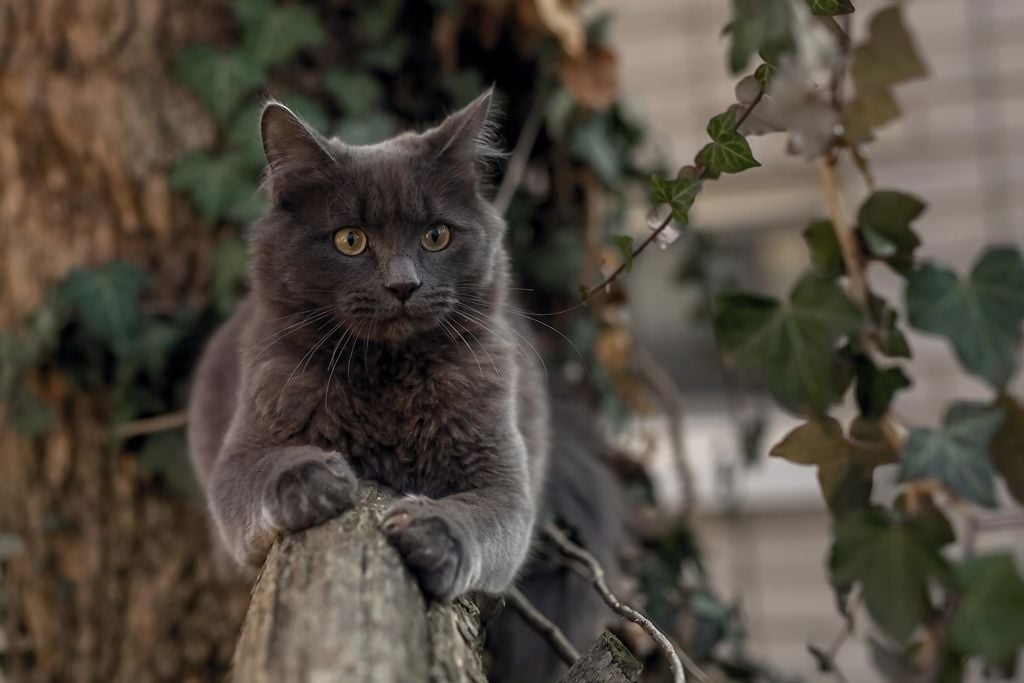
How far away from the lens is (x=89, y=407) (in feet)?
7.78

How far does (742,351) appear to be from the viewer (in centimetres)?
182

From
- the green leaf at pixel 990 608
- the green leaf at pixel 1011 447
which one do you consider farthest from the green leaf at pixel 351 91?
the green leaf at pixel 990 608

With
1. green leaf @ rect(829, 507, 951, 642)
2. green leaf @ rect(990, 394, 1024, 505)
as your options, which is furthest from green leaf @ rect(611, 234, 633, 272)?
green leaf @ rect(990, 394, 1024, 505)

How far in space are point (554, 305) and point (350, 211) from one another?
118 centimetres

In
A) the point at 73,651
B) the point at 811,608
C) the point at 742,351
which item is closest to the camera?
the point at 742,351

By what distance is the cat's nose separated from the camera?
61.0 inches

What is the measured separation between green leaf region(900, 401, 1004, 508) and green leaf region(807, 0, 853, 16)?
2.43 feet

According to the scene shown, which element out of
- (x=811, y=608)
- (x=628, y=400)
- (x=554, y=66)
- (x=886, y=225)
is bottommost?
(x=811, y=608)

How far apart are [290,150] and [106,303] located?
0.85m

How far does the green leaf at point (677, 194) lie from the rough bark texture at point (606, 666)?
A: 0.61 metres

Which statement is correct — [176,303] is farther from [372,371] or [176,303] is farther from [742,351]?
[742,351]

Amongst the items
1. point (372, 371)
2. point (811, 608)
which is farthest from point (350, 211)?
point (811, 608)

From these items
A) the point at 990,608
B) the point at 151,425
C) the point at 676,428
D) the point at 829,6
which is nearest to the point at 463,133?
the point at 829,6

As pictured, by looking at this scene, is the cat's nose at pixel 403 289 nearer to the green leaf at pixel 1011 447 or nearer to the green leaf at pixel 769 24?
the green leaf at pixel 769 24
